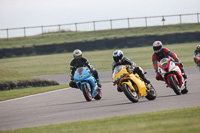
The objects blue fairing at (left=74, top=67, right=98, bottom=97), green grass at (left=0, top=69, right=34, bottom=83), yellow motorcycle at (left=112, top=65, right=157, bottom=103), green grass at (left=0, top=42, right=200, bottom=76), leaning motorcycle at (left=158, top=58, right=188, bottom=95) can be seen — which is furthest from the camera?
green grass at (left=0, top=42, right=200, bottom=76)

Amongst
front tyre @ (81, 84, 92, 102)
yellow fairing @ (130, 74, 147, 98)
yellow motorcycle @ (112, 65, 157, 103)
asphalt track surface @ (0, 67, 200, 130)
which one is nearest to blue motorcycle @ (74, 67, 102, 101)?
front tyre @ (81, 84, 92, 102)

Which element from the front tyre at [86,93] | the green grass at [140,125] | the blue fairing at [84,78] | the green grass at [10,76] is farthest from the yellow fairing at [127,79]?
the green grass at [10,76]

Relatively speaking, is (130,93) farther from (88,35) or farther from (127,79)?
(88,35)

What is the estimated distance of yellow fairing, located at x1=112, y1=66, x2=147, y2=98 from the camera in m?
11.7

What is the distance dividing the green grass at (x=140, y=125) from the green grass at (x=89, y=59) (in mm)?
22815

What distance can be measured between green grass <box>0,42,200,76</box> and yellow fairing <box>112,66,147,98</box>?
64.3ft

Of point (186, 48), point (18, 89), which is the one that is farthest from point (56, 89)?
point (186, 48)

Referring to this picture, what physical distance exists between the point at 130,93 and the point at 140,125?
4.13 meters

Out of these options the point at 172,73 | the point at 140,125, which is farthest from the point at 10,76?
the point at 140,125

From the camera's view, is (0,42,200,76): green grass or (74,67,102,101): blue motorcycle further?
(0,42,200,76): green grass

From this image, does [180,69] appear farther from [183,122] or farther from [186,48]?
[186,48]

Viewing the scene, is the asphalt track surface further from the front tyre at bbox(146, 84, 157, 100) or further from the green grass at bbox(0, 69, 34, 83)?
the green grass at bbox(0, 69, 34, 83)

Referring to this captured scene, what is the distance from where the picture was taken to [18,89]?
809 inches

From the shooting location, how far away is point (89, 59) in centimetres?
3866
